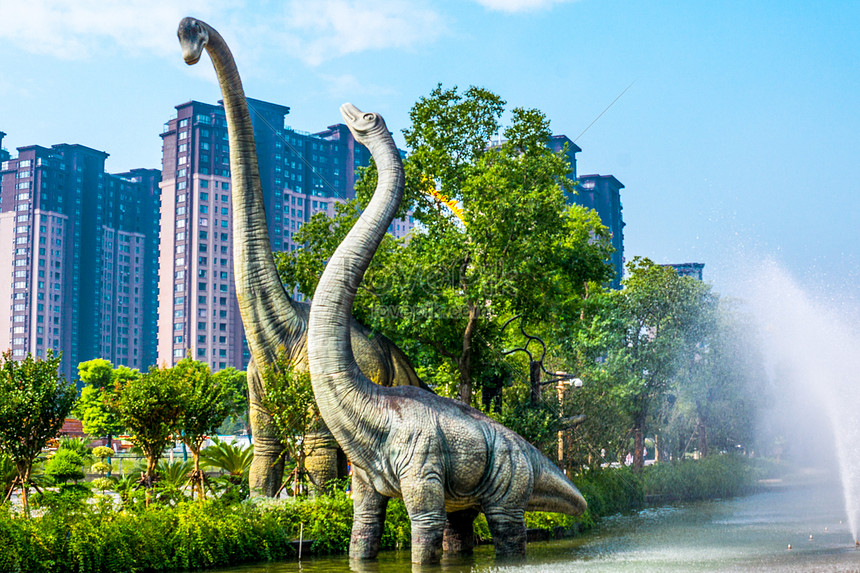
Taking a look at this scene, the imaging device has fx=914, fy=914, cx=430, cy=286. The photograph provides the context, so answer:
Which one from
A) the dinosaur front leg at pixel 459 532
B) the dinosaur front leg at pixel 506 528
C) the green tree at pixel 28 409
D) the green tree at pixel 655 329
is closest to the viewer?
the dinosaur front leg at pixel 506 528

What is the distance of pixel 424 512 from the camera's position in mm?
9898

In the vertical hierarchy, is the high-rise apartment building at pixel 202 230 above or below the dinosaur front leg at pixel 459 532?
above

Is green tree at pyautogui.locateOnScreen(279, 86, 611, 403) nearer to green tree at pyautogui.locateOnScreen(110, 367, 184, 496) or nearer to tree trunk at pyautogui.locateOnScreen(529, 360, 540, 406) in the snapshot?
tree trunk at pyautogui.locateOnScreen(529, 360, 540, 406)

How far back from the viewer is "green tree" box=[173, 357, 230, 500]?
40.9 feet

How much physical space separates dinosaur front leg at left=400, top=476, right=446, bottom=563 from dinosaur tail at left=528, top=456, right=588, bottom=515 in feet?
5.12

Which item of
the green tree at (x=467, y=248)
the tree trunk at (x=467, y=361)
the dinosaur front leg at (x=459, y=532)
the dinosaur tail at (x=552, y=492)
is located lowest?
the dinosaur front leg at (x=459, y=532)

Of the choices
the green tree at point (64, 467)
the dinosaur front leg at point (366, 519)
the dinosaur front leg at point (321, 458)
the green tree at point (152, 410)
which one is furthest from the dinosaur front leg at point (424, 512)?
the green tree at point (64, 467)

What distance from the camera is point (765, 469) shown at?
40.0 metres

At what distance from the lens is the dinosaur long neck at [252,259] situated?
1221 centimetres

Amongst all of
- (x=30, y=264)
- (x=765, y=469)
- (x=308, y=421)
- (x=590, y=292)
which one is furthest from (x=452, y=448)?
(x=30, y=264)

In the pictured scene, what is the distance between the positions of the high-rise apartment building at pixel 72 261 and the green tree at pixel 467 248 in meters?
75.5

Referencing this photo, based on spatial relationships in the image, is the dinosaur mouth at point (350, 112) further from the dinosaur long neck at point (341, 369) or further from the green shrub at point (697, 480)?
the green shrub at point (697, 480)

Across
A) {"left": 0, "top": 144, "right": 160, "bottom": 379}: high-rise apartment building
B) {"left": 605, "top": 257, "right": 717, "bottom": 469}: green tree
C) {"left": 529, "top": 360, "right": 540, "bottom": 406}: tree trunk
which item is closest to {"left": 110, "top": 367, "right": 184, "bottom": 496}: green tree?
{"left": 529, "top": 360, "right": 540, "bottom": 406}: tree trunk

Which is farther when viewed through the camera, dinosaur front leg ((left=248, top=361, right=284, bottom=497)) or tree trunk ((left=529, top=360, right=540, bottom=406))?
tree trunk ((left=529, top=360, right=540, bottom=406))
